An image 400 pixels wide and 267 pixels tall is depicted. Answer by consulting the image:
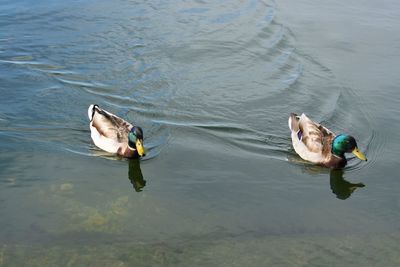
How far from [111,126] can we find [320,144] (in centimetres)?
354

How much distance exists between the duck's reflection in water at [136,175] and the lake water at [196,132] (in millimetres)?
33

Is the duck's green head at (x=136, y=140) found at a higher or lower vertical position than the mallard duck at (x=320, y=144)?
lower

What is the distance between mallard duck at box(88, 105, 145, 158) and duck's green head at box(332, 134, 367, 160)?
10.3ft

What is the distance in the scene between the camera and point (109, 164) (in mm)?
9969

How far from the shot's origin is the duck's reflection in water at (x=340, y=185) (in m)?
9.49

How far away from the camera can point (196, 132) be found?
1087 centimetres

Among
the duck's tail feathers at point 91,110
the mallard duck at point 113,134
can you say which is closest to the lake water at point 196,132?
the mallard duck at point 113,134

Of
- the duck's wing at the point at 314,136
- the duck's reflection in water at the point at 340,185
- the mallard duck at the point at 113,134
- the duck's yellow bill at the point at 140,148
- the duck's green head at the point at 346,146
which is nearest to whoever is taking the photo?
the duck's reflection in water at the point at 340,185

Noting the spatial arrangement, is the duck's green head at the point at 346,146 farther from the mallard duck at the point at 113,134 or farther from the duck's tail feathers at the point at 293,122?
the mallard duck at the point at 113,134

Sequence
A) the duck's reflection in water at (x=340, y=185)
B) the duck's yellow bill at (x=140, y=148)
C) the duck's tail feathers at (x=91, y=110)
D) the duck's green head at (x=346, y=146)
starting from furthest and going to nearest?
the duck's tail feathers at (x=91, y=110), the duck's green head at (x=346, y=146), the duck's yellow bill at (x=140, y=148), the duck's reflection in water at (x=340, y=185)

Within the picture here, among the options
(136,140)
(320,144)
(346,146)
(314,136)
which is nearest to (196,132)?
(136,140)

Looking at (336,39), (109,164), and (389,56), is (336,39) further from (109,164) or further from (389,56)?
(109,164)

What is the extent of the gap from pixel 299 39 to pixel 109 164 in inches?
282

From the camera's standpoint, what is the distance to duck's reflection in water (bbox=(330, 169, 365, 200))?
949 cm
